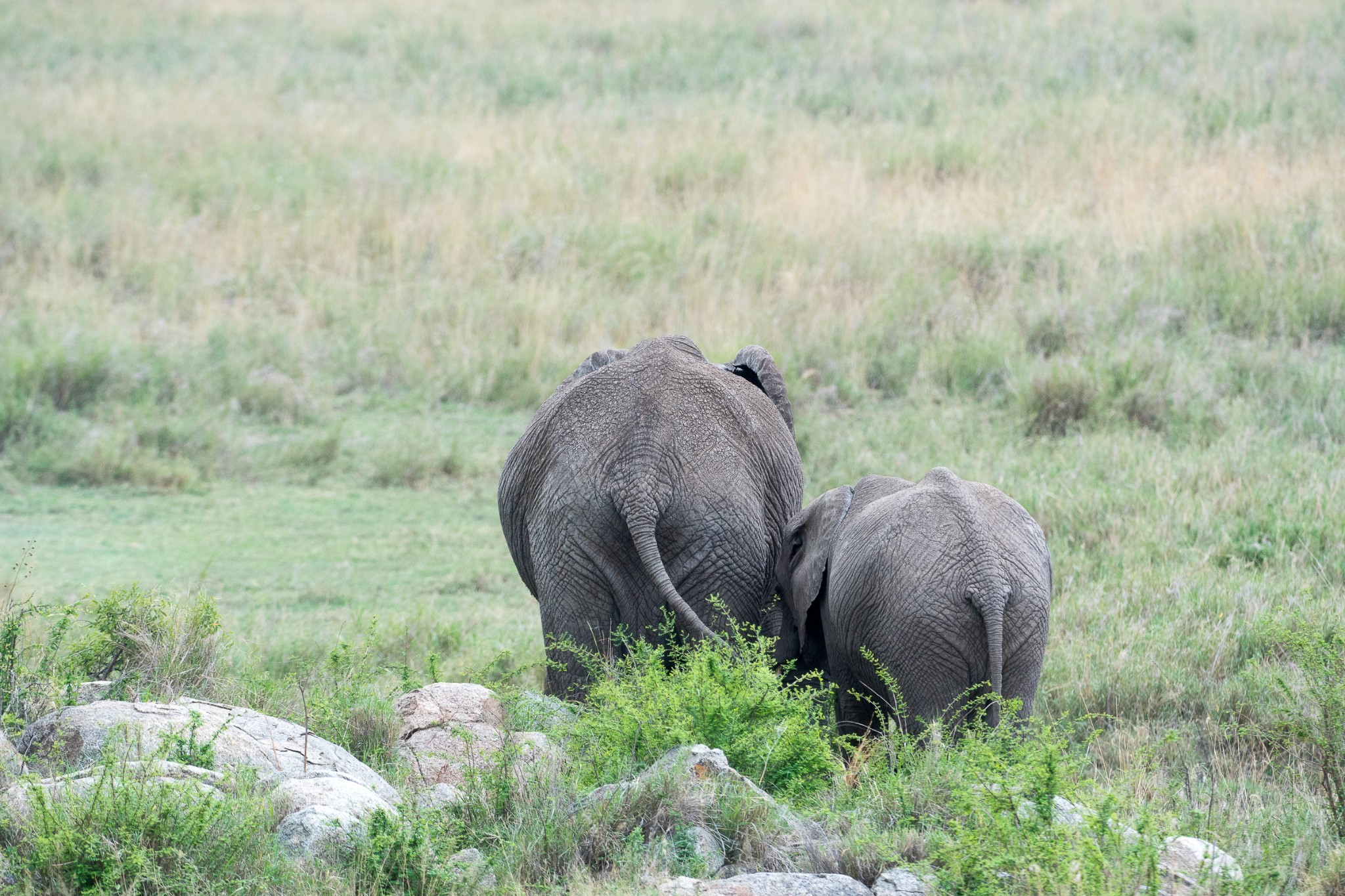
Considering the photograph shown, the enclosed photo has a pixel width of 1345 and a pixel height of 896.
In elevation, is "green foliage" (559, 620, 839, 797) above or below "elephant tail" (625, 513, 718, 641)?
below

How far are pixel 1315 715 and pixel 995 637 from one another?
1.31m

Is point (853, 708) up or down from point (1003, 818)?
down

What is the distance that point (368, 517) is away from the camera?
1102 centimetres

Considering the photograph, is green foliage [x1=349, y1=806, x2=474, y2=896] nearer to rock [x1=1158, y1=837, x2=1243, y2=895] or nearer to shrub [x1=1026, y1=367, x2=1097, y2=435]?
rock [x1=1158, y1=837, x2=1243, y2=895]

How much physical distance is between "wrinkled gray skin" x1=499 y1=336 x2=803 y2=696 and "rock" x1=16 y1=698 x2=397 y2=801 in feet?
3.65

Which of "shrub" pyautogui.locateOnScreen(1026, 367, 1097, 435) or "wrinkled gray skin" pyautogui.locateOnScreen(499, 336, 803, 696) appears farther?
"shrub" pyautogui.locateOnScreen(1026, 367, 1097, 435)

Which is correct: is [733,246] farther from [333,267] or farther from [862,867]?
[862,867]

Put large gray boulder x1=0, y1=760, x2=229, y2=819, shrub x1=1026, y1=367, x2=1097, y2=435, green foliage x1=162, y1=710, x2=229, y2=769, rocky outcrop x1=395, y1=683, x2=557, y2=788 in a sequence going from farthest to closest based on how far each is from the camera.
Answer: shrub x1=1026, y1=367, x2=1097, y2=435
rocky outcrop x1=395, y1=683, x2=557, y2=788
green foliage x1=162, y1=710, x2=229, y2=769
large gray boulder x1=0, y1=760, x2=229, y2=819

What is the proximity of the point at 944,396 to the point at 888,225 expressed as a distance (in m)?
3.66

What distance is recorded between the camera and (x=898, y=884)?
424 cm

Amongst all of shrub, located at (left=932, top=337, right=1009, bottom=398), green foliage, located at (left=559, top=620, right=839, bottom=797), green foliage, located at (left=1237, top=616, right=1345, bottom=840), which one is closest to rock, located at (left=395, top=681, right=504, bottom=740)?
green foliage, located at (left=559, top=620, right=839, bottom=797)

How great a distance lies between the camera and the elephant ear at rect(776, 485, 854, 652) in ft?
20.1

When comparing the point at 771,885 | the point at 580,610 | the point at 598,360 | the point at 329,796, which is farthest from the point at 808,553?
the point at 329,796

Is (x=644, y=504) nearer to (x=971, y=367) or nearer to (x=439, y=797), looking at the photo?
(x=439, y=797)
